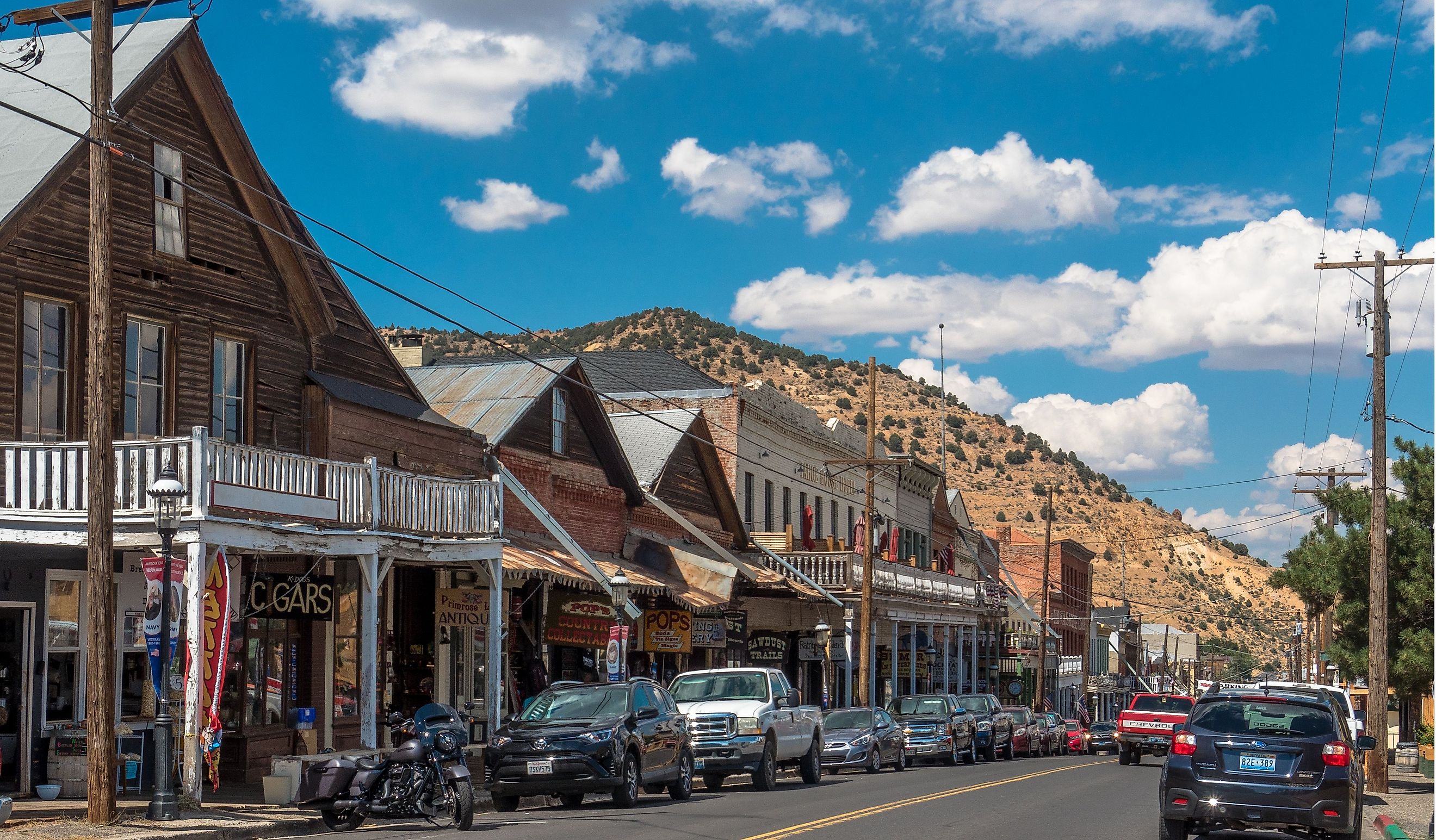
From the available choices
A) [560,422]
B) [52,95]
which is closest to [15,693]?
[52,95]

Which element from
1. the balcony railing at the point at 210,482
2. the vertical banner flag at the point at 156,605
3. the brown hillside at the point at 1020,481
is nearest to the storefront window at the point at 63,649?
the balcony railing at the point at 210,482

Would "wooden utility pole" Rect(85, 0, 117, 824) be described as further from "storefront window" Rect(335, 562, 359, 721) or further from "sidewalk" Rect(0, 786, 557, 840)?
"storefront window" Rect(335, 562, 359, 721)

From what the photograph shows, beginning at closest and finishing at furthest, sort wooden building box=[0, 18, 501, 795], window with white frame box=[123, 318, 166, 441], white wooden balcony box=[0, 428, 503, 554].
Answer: white wooden balcony box=[0, 428, 503, 554] < wooden building box=[0, 18, 501, 795] < window with white frame box=[123, 318, 166, 441]

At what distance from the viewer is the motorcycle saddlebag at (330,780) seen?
1631cm

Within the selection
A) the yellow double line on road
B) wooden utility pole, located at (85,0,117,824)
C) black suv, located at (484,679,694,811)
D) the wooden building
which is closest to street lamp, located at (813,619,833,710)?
the yellow double line on road

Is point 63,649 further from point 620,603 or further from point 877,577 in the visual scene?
point 877,577

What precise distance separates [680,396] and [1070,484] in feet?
308

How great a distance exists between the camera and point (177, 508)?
53.3 feet

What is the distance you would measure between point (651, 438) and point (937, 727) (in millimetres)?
9654

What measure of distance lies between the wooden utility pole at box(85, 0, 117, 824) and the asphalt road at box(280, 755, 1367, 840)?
2.76 meters

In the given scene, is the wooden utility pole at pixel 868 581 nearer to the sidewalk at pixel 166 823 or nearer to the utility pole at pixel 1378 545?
the utility pole at pixel 1378 545

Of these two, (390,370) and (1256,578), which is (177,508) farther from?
(1256,578)

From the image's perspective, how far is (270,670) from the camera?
23.0 meters

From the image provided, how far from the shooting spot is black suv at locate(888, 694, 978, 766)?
115 ft
